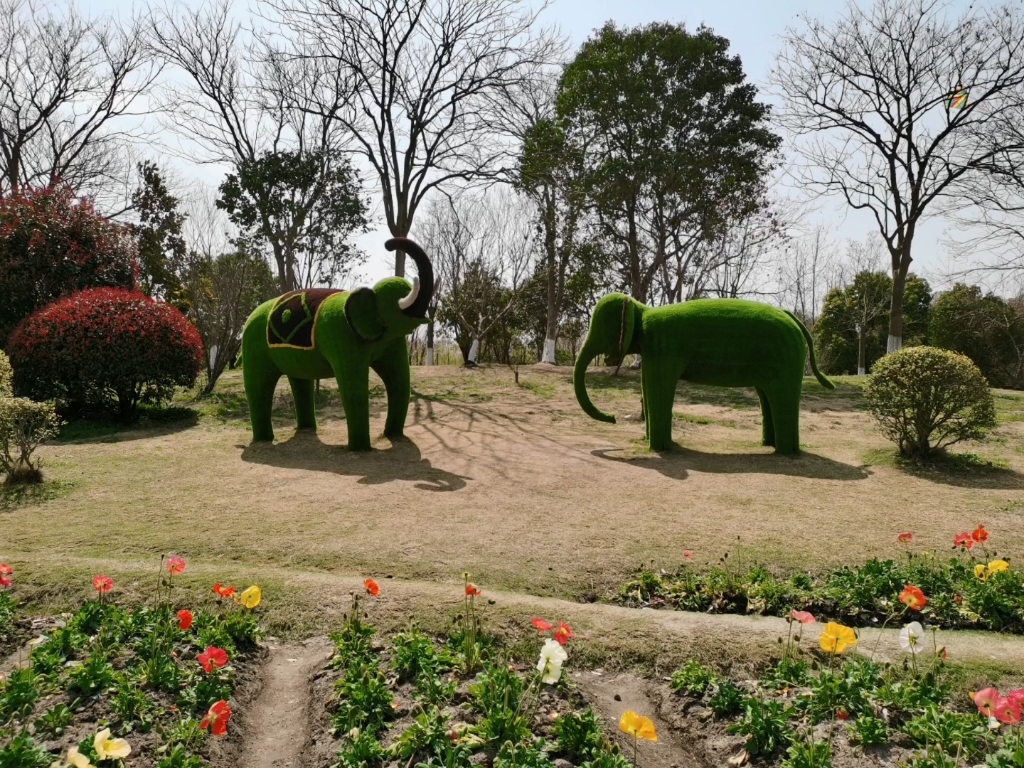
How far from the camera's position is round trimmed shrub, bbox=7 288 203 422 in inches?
506

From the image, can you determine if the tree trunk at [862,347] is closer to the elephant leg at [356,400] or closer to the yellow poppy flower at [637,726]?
the elephant leg at [356,400]

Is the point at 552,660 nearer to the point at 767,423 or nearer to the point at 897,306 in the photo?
the point at 767,423

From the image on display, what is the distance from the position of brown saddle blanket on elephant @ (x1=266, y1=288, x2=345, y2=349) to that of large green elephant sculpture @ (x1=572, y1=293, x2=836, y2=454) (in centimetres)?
→ 411

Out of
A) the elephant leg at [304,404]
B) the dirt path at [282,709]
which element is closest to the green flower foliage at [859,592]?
the dirt path at [282,709]

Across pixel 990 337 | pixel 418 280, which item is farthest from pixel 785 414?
pixel 990 337

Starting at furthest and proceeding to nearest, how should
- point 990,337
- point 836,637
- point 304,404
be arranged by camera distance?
point 990,337, point 304,404, point 836,637

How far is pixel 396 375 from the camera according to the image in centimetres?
1063

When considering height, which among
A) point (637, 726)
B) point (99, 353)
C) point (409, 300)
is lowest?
point (637, 726)

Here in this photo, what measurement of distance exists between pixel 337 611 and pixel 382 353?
6.41m

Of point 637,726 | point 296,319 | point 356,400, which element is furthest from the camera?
point 296,319

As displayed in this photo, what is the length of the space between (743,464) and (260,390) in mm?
7251

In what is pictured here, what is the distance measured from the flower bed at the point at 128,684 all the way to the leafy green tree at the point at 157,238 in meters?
16.4

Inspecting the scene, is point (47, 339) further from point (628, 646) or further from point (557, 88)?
point (557, 88)

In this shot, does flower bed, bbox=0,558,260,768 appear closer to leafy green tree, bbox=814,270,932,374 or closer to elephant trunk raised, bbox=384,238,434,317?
elephant trunk raised, bbox=384,238,434,317
